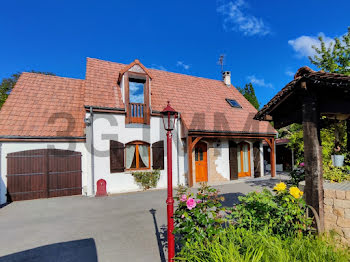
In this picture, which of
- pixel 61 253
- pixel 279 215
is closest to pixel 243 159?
pixel 279 215

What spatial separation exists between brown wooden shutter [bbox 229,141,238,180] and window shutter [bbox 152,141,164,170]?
13.3 feet

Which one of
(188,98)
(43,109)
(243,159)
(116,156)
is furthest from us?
(243,159)

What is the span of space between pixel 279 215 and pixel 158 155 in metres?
6.47

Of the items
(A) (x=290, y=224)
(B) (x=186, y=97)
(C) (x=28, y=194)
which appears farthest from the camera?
(B) (x=186, y=97)

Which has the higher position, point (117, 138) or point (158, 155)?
point (117, 138)

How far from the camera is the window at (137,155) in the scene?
8.58 m

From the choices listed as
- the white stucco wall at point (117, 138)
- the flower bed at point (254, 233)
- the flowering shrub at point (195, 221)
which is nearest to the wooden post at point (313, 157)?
the flower bed at point (254, 233)

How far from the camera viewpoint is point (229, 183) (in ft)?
32.4

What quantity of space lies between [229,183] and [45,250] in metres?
8.21

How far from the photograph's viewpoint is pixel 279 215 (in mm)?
2898

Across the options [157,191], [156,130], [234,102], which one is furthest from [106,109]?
[234,102]

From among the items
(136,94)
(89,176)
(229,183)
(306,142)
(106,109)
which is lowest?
(229,183)

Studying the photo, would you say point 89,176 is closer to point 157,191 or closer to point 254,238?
point 157,191

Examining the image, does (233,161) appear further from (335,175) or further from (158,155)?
(335,175)
